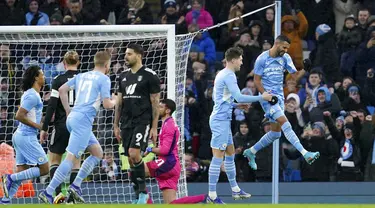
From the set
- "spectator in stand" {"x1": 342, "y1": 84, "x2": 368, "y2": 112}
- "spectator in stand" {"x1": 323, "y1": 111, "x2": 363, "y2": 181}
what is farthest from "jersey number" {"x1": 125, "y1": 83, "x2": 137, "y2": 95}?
"spectator in stand" {"x1": 342, "y1": 84, "x2": 368, "y2": 112}

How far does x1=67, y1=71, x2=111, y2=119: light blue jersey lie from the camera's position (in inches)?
684

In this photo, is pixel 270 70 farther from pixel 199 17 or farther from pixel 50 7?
pixel 50 7

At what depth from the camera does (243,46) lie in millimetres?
24172

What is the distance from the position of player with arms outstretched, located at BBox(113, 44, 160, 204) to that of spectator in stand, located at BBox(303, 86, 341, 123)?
19.1ft

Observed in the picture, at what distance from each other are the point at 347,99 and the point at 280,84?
449 cm

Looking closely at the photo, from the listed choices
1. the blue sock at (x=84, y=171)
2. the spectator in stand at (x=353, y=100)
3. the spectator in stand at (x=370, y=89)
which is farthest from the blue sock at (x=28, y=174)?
the spectator in stand at (x=370, y=89)

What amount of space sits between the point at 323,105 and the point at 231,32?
10.7ft

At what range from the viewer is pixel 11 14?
25.6 m

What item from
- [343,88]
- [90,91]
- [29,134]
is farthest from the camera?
[343,88]

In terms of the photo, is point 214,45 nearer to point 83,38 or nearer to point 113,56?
point 113,56

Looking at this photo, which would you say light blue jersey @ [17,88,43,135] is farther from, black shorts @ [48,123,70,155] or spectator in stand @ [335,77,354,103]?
spectator in stand @ [335,77,354,103]

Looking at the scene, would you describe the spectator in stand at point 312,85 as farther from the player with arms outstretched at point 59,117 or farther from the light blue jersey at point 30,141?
the light blue jersey at point 30,141

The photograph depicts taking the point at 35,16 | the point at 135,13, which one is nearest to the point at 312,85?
the point at 135,13

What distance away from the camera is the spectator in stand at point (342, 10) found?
25594 millimetres
